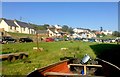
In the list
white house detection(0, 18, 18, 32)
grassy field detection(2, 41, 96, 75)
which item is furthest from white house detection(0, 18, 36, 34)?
grassy field detection(2, 41, 96, 75)

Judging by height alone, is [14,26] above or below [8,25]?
below

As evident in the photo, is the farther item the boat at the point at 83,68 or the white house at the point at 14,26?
the white house at the point at 14,26

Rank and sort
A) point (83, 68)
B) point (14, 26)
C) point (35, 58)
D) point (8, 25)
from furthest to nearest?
point (14, 26)
point (8, 25)
point (35, 58)
point (83, 68)

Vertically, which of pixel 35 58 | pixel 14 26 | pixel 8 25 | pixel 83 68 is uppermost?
pixel 8 25

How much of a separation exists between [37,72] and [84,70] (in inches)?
183

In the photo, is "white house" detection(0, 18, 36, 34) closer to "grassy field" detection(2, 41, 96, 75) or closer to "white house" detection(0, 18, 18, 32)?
"white house" detection(0, 18, 18, 32)

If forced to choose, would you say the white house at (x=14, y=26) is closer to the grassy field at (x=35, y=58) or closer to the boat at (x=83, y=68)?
the grassy field at (x=35, y=58)

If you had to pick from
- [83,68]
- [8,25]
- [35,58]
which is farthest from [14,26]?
[83,68]

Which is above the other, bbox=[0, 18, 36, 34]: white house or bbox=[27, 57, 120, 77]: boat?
bbox=[0, 18, 36, 34]: white house

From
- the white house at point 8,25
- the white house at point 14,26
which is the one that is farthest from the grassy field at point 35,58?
the white house at point 14,26

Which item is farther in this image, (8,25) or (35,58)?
(8,25)

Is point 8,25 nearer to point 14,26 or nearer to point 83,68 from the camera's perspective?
point 14,26

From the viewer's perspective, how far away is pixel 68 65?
1405 cm

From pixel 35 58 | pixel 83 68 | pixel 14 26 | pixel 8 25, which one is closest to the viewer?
pixel 83 68
